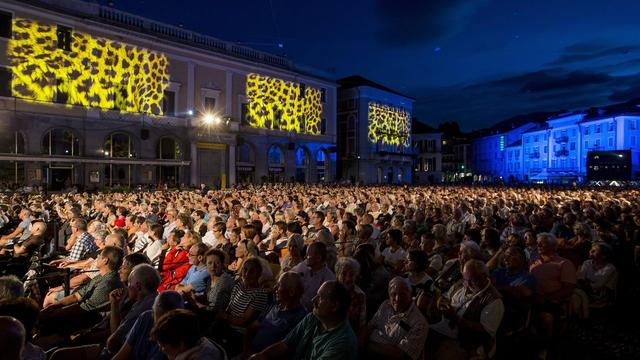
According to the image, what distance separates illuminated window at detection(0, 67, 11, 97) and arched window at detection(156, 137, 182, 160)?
1049cm

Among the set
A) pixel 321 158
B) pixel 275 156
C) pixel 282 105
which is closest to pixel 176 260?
pixel 275 156

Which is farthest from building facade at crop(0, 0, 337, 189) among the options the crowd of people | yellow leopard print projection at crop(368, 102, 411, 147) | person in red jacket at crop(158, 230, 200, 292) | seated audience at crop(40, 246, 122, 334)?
seated audience at crop(40, 246, 122, 334)

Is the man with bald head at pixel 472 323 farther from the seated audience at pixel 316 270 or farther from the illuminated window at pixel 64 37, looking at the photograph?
the illuminated window at pixel 64 37

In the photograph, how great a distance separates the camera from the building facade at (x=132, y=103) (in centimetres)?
2772

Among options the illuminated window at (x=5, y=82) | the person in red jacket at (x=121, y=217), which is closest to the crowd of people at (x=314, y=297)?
the person in red jacket at (x=121, y=217)

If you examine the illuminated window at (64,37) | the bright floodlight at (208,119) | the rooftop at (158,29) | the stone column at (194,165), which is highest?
the rooftop at (158,29)

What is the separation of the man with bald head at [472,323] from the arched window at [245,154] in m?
38.5

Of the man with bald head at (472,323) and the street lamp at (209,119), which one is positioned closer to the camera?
the man with bald head at (472,323)

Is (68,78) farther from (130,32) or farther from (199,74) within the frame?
(199,74)

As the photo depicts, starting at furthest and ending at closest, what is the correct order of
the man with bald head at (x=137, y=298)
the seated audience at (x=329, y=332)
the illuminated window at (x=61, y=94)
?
the illuminated window at (x=61, y=94) < the man with bald head at (x=137, y=298) < the seated audience at (x=329, y=332)

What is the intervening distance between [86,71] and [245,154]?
626 inches

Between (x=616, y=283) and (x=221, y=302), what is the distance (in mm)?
5714

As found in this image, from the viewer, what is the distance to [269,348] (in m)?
4.01

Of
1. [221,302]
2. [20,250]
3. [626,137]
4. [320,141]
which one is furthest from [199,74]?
[626,137]
